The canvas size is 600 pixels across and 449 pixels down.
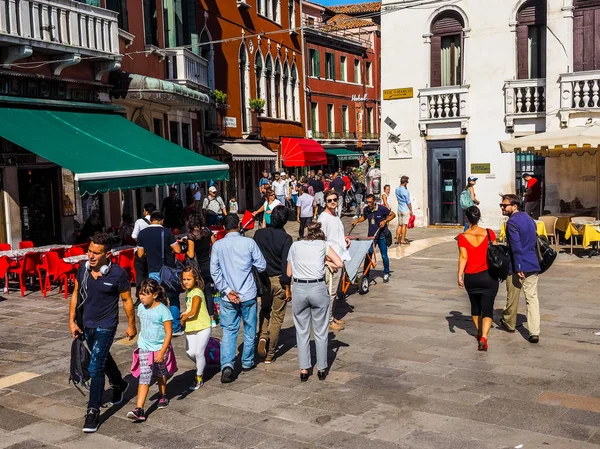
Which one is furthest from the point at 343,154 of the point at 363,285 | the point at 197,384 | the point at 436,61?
the point at 197,384

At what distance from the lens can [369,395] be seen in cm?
695

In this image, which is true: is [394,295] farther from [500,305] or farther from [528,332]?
[528,332]

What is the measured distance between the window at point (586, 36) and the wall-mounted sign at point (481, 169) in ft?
11.1

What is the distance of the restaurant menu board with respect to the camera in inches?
629

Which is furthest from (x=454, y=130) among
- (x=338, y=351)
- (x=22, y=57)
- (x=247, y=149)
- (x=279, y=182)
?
(x=338, y=351)

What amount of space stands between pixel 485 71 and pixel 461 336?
12.9 meters

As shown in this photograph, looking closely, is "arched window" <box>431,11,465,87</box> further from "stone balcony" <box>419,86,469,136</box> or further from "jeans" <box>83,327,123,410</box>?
"jeans" <box>83,327,123,410</box>

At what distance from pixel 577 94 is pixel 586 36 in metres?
1.66

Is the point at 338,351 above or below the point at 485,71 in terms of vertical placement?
below

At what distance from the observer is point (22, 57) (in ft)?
46.1

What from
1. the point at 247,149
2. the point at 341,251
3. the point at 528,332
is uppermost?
the point at 247,149

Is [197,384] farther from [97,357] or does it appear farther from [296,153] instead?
[296,153]

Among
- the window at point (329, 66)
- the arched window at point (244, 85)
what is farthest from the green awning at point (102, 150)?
the window at point (329, 66)

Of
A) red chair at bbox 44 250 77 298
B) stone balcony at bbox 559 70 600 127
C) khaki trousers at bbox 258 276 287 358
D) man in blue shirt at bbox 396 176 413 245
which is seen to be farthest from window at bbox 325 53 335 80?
khaki trousers at bbox 258 276 287 358
